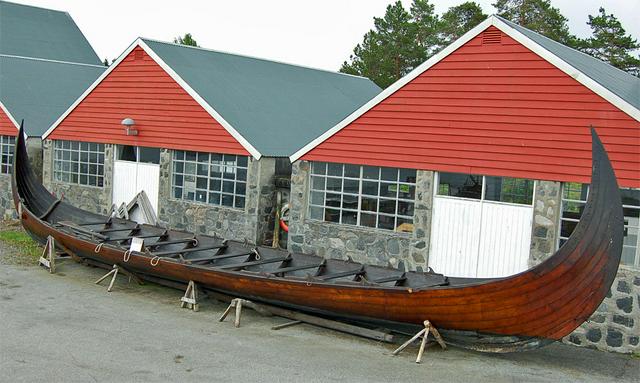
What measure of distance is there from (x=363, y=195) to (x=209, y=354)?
17.4 ft

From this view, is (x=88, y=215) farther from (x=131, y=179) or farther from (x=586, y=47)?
(x=586, y=47)

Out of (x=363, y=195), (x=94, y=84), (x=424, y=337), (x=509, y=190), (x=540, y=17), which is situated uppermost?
(x=540, y=17)

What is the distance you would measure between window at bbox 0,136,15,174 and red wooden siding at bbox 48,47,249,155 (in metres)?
2.34

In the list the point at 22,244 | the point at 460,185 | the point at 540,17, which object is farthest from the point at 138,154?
Result: the point at 540,17

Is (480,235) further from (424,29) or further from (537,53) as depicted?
(424,29)

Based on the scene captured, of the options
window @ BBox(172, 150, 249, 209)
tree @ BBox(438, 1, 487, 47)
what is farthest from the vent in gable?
tree @ BBox(438, 1, 487, 47)

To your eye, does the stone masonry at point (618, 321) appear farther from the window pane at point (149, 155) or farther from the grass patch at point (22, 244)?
the grass patch at point (22, 244)

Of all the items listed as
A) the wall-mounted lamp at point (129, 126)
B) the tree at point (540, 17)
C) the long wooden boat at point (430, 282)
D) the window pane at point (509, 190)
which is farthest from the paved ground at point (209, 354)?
the tree at point (540, 17)

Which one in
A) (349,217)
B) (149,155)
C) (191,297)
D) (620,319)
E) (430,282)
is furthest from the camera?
(149,155)

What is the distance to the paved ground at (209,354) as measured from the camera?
8.14 m

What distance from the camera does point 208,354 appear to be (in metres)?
8.90

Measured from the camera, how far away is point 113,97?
18094mm

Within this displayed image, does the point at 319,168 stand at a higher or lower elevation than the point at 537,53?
lower

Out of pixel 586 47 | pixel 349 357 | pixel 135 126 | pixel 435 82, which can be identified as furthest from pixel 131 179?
pixel 586 47
